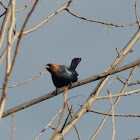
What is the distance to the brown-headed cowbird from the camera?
8.56 metres

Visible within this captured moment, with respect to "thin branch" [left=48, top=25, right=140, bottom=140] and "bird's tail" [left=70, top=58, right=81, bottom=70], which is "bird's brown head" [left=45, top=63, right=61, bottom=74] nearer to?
"bird's tail" [left=70, top=58, right=81, bottom=70]

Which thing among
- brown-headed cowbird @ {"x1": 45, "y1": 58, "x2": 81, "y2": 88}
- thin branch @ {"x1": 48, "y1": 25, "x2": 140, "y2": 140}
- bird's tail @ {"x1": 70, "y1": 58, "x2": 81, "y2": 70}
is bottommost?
thin branch @ {"x1": 48, "y1": 25, "x2": 140, "y2": 140}

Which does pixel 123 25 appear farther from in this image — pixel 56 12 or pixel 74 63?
pixel 74 63

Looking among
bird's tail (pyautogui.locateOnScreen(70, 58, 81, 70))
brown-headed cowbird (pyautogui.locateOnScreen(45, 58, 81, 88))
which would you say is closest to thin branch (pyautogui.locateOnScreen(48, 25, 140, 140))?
brown-headed cowbird (pyautogui.locateOnScreen(45, 58, 81, 88))

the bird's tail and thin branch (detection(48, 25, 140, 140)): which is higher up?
the bird's tail

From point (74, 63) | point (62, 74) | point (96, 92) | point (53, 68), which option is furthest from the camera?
point (74, 63)

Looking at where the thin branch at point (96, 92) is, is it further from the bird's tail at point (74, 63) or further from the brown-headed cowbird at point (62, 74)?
the bird's tail at point (74, 63)

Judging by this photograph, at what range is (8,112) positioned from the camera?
12.3 feet

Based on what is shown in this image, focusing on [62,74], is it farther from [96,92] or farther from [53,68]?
[96,92]

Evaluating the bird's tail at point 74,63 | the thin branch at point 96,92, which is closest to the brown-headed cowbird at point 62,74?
the bird's tail at point 74,63

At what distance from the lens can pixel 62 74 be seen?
877cm

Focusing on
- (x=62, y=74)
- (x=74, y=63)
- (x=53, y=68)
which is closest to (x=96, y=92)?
(x=62, y=74)

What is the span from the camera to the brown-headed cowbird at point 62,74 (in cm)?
856

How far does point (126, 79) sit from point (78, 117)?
4.20 feet
